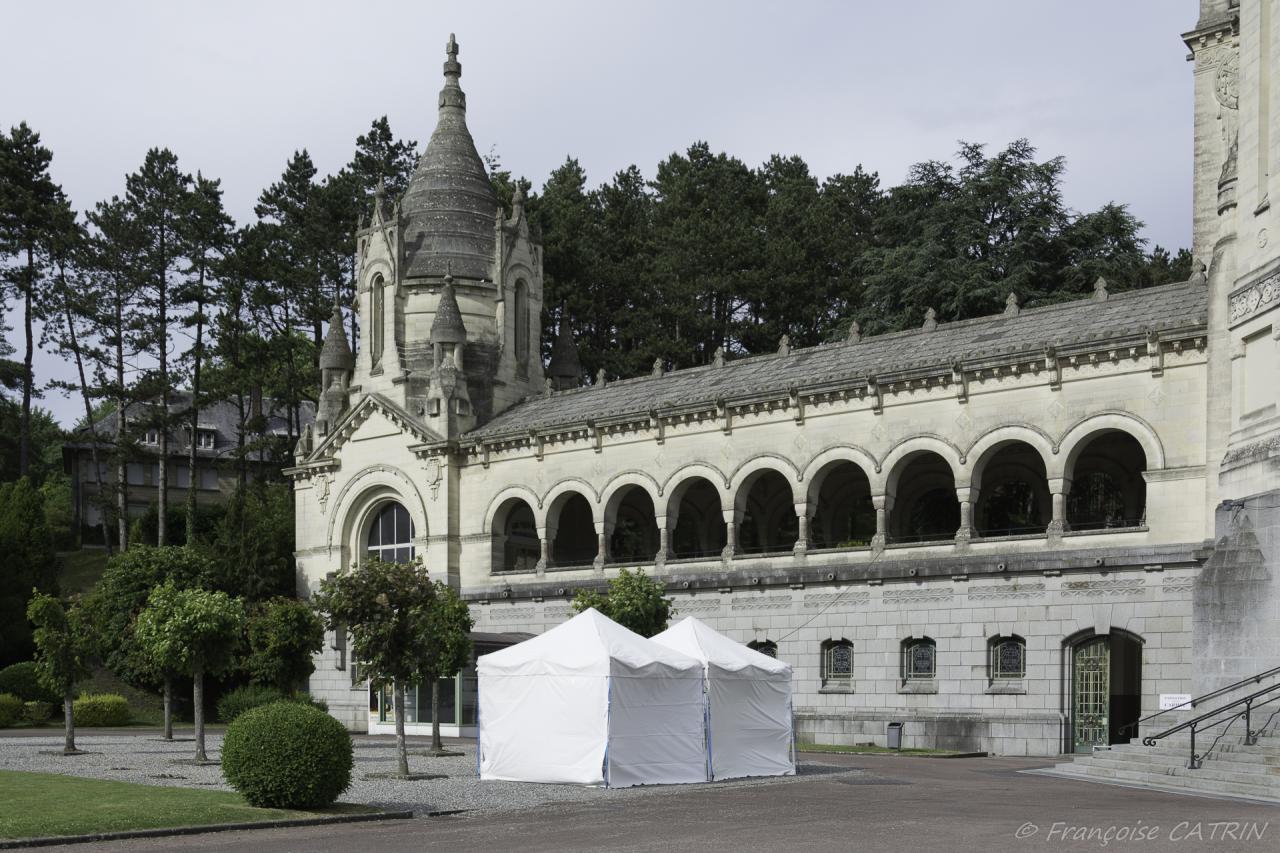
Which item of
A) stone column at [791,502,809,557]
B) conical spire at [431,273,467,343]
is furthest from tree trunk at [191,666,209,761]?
conical spire at [431,273,467,343]

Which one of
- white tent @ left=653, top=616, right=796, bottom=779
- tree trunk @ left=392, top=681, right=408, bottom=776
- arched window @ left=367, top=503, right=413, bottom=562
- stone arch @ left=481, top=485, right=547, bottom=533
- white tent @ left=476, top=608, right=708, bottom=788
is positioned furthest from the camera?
arched window @ left=367, top=503, right=413, bottom=562

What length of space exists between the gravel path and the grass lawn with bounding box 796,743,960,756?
145 inches

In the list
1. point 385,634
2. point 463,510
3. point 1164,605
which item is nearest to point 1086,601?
point 1164,605

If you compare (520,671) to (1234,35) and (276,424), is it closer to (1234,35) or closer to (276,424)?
(1234,35)

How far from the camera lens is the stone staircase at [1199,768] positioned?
23000 millimetres

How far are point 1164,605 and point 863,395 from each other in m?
9.54

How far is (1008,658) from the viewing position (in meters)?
34.4

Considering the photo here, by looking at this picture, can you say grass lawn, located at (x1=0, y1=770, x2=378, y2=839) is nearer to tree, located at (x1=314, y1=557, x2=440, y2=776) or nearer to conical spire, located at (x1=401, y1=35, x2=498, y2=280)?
tree, located at (x1=314, y1=557, x2=440, y2=776)

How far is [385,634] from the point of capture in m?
27.2

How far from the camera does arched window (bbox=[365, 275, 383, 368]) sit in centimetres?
5172

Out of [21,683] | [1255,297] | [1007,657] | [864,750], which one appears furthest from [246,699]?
[1255,297]

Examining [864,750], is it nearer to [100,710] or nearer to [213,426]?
[100,710]

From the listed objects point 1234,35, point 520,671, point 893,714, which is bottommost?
point 893,714

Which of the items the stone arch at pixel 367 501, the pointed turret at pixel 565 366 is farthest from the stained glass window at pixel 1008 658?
the pointed turret at pixel 565 366
